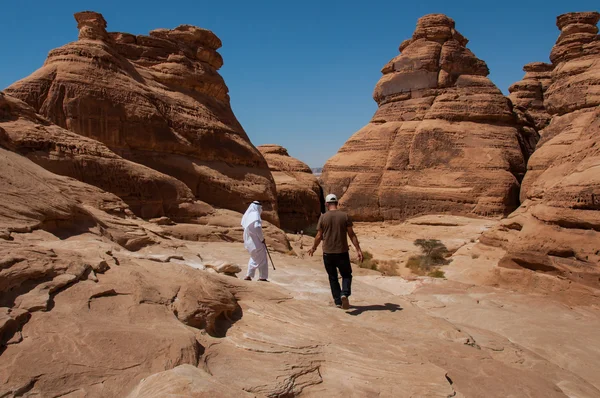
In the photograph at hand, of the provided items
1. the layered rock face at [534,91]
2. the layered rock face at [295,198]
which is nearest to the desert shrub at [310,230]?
the layered rock face at [295,198]

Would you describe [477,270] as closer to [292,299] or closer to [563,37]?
[292,299]

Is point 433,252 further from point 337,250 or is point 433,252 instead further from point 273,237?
point 337,250

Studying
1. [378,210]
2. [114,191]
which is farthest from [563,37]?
[114,191]

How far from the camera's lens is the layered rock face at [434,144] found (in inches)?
856

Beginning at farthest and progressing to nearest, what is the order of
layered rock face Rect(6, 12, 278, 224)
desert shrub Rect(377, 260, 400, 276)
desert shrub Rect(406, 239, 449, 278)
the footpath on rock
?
desert shrub Rect(406, 239, 449, 278) → desert shrub Rect(377, 260, 400, 276) → layered rock face Rect(6, 12, 278, 224) → the footpath on rock

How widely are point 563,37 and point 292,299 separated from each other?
24302mm

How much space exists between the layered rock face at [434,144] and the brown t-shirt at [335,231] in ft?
55.4

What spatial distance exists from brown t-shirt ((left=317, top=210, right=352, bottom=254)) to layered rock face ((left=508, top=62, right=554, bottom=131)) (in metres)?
30.9

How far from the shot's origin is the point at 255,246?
6.98 m

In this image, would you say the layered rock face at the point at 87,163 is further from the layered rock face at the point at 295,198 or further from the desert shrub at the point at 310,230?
the desert shrub at the point at 310,230

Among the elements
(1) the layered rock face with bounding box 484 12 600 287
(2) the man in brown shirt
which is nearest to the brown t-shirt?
(2) the man in brown shirt

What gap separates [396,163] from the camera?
2400 centimetres

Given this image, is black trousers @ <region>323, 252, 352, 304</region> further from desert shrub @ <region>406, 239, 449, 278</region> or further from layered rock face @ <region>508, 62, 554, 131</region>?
layered rock face @ <region>508, 62, 554, 131</region>

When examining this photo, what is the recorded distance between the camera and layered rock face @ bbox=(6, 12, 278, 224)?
41.3 feet
